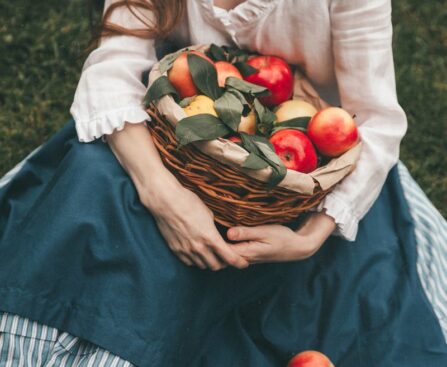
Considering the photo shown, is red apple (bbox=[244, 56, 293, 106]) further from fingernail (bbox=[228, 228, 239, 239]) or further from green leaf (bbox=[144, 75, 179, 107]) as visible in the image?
fingernail (bbox=[228, 228, 239, 239])

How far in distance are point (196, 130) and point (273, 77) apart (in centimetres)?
35

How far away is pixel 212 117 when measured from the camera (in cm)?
139

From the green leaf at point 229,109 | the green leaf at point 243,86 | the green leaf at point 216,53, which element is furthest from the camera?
the green leaf at point 216,53

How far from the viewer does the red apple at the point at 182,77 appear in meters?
1.48

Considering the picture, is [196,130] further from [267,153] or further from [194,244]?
[194,244]

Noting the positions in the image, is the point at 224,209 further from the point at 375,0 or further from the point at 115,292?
the point at 375,0

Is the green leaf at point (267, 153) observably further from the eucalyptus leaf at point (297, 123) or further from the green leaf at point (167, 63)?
the green leaf at point (167, 63)

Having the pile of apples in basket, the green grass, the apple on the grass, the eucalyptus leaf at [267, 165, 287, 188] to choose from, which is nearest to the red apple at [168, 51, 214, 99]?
the pile of apples in basket

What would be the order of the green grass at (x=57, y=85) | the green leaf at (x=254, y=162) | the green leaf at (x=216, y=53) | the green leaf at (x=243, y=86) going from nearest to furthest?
the green leaf at (x=254, y=162)
the green leaf at (x=243, y=86)
the green leaf at (x=216, y=53)
the green grass at (x=57, y=85)

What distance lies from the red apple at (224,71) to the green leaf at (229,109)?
0.26 feet

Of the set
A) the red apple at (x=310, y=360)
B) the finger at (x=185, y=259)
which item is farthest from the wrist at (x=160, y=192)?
the red apple at (x=310, y=360)

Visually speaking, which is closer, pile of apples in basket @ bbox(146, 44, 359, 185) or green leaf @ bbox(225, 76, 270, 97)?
pile of apples in basket @ bbox(146, 44, 359, 185)

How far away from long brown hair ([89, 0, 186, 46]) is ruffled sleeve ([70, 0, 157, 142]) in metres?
0.01

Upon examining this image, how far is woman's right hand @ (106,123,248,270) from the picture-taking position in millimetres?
1423
